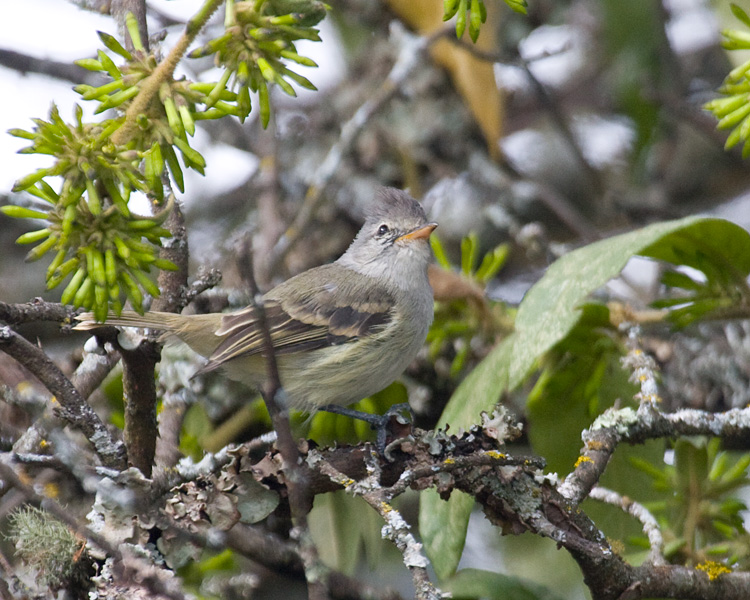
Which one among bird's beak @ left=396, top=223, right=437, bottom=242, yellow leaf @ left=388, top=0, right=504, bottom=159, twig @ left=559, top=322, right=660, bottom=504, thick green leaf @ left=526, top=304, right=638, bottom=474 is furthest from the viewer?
yellow leaf @ left=388, top=0, right=504, bottom=159

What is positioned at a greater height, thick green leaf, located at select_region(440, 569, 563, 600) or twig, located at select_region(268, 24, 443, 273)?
twig, located at select_region(268, 24, 443, 273)

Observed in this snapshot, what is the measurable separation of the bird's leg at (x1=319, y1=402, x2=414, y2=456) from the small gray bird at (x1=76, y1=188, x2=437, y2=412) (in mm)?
41

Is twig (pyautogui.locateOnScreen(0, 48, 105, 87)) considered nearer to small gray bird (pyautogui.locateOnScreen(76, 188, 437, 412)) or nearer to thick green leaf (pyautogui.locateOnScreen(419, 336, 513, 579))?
small gray bird (pyautogui.locateOnScreen(76, 188, 437, 412))

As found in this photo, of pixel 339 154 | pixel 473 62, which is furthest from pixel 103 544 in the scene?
pixel 473 62

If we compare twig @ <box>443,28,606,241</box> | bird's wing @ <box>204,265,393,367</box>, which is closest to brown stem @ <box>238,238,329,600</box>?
bird's wing @ <box>204,265,393,367</box>

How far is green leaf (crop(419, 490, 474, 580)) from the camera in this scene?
204 cm

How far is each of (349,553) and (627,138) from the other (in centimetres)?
321

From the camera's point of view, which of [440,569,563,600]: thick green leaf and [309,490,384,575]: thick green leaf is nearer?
[440,569,563,600]: thick green leaf

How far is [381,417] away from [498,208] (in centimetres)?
199

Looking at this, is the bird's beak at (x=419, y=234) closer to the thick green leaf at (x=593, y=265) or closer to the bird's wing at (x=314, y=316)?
the bird's wing at (x=314, y=316)

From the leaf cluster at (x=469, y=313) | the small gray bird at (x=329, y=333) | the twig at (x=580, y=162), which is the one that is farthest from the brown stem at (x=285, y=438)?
the twig at (x=580, y=162)

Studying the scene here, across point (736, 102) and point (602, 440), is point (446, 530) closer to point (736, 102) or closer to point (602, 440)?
point (602, 440)

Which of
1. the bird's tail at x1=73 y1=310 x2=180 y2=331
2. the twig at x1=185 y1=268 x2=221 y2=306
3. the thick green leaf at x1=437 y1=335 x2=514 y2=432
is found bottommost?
the thick green leaf at x1=437 y1=335 x2=514 y2=432

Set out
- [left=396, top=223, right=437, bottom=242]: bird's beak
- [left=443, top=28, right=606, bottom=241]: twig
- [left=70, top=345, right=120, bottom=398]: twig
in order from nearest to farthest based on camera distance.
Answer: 1. [left=70, top=345, right=120, bottom=398]: twig
2. [left=396, top=223, right=437, bottom=242]: bird's beak
3. [left=443, top=28, right=606, bottom=241]: twig
